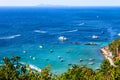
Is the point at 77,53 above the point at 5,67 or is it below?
below

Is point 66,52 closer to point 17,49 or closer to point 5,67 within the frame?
point 17,49

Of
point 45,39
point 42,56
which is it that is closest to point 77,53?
point 42,56

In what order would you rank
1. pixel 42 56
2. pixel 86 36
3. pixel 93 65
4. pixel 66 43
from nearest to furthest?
pixel 93 65, pixel 42 56, pixel 66 43, pixel 86 36

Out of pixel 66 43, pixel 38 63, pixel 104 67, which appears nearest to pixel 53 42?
pixel 66 43

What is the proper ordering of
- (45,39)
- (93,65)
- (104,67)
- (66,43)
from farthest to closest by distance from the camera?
(45,39), (66,43), (93,65), (104,67)

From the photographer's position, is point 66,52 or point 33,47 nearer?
point 66,52

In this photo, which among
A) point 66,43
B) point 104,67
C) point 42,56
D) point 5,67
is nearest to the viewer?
point 5,67

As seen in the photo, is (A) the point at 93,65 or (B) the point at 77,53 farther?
(B) the point at 77,53

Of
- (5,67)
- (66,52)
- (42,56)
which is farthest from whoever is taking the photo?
(66,52)

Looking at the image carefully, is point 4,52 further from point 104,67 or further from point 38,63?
point 104,67
